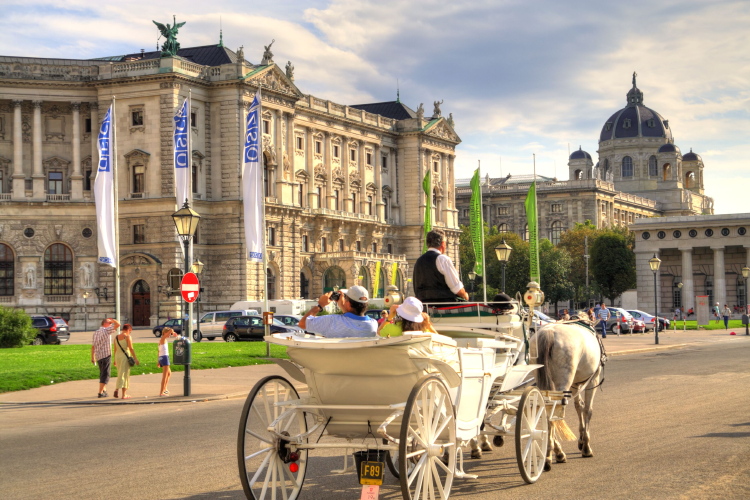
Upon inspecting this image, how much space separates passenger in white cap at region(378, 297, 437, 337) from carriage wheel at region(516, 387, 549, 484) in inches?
61.4

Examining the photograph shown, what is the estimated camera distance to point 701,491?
10812 millimetres

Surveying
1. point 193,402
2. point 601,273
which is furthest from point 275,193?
point 193,402

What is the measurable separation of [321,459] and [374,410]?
4.03 meters

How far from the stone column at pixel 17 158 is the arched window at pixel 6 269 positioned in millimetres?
4010

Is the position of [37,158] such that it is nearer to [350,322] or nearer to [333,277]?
[333,277]

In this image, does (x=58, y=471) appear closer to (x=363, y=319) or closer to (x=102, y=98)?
(x=363, y=319)

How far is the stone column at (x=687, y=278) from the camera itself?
90.1 m

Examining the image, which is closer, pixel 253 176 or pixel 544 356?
pixel 544 356

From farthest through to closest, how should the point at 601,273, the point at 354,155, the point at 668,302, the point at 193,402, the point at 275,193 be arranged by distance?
the point at 601,273 < the point at 354,155 < the point at 668,302 < the point at 275,193 < the point at 193,402

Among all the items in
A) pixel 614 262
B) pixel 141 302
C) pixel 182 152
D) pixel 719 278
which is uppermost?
pixel 182 152

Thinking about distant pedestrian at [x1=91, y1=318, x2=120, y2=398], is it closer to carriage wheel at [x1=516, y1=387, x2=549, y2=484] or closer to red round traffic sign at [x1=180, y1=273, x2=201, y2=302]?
red round traffic sign at [x1=180, y1=273, x2=201, y2=302]

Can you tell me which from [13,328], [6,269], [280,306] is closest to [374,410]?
[13,328]

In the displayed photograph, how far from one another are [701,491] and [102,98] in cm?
7150

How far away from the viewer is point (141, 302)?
2968 inches
